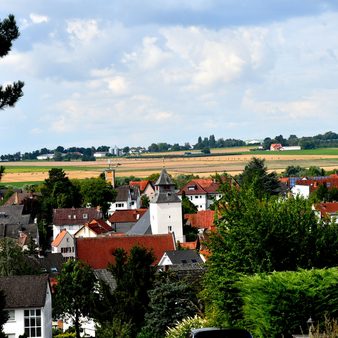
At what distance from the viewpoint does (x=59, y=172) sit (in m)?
139

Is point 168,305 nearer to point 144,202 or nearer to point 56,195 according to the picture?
point 56,195

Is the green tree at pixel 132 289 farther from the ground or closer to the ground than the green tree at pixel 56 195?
closer to the ground

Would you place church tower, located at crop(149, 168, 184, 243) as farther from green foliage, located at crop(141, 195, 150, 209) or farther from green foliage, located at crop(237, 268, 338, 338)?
green foliage, located at crop(237, 268, 338, 338)

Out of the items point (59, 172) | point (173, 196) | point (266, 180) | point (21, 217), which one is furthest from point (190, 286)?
point (59, 172)

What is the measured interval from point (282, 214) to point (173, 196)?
217ft

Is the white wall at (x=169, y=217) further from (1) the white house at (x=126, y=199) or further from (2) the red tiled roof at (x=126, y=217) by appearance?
(1) the white house at (x=126, y=199)

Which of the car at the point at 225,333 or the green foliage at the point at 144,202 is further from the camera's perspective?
the green foliage at the point at 144,202

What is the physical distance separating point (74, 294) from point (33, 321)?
7.09 metres

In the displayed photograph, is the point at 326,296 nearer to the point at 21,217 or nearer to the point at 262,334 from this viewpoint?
the point at 262,334

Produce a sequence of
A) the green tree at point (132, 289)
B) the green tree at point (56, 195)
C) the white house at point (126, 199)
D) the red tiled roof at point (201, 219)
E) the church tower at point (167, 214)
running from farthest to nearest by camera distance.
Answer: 1. the white house at point (126, 199)
2. the green tree at point (56, 195)
3. the red tiled roof at point (201, 219)
4. the church tower at point (167, 214)
5. the green tree at point (132, 289)

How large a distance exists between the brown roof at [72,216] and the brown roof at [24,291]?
66.5 metres

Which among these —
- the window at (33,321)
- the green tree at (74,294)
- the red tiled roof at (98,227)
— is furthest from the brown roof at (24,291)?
the red tiled roof at (98,227)

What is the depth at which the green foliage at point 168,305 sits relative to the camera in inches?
1491

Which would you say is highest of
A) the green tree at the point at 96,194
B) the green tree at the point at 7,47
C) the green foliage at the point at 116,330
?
the green tree at the point at 7,47
